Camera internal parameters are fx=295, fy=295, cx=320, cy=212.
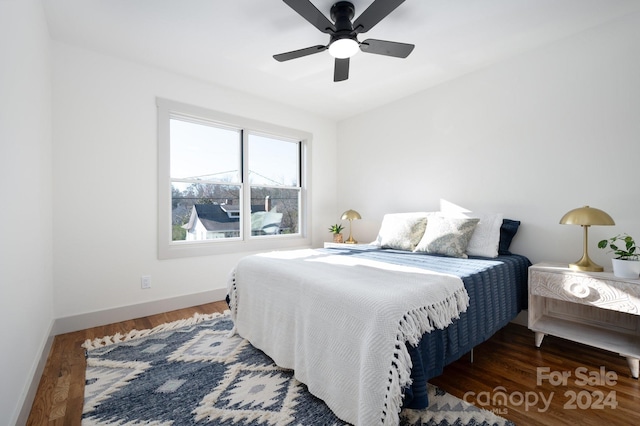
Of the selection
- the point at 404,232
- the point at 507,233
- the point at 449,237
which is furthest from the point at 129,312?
the point at 507,233

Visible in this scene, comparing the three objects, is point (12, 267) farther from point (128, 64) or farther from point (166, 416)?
point (128, 64)

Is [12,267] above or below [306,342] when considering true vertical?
above

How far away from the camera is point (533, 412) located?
4.98 feet

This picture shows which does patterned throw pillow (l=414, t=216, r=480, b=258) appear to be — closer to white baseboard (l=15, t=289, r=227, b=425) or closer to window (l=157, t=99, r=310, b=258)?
window (l=157, t=99, r=310, b=258)

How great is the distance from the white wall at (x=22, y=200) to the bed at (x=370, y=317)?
3.91ft

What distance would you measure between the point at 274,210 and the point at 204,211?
37.5 inches

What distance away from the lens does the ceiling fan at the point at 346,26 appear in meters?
1.77

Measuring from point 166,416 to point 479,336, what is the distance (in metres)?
1.79

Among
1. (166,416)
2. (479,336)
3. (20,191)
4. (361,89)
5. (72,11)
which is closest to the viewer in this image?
(166,416)

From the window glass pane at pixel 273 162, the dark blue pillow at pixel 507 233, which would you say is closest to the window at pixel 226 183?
the window glass pane at pixel 273 162

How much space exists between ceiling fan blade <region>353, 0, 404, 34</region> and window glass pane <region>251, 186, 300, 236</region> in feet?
7.68

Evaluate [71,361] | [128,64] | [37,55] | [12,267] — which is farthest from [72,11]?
[71,361]

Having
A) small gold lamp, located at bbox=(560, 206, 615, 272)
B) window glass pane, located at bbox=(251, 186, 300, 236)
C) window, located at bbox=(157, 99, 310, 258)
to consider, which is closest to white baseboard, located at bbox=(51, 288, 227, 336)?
window, located at bbox=(157, 99, 310, 258)

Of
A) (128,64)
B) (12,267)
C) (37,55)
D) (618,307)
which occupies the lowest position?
(618,307)
